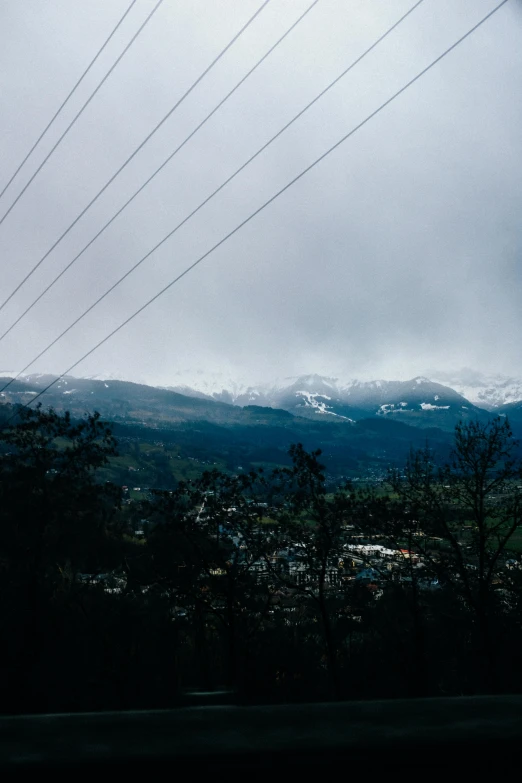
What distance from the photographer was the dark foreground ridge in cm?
142

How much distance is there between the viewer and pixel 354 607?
893 inches

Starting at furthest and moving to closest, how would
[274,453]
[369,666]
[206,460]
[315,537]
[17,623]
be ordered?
[274,453], [206,460], [369,666], [315,537], [17,623]

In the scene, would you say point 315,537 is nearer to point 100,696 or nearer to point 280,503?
point 280,503

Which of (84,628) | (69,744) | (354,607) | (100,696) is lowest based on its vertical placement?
(100,696)

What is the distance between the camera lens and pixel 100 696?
70.6 ft

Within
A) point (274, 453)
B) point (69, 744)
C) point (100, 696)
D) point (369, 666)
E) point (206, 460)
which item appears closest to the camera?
point (69, 744)

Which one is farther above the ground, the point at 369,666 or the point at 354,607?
the point at 354,607

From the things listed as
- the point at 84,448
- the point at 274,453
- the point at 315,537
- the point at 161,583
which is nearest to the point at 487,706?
the point at 315,537

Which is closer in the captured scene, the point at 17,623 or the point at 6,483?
the point at 17,623

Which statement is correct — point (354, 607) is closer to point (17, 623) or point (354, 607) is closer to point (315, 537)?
point (315, 537)

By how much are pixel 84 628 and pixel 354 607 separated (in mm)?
11901

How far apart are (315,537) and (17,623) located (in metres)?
11.1

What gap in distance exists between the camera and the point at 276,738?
1.51m

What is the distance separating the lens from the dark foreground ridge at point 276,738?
4.65 feet
